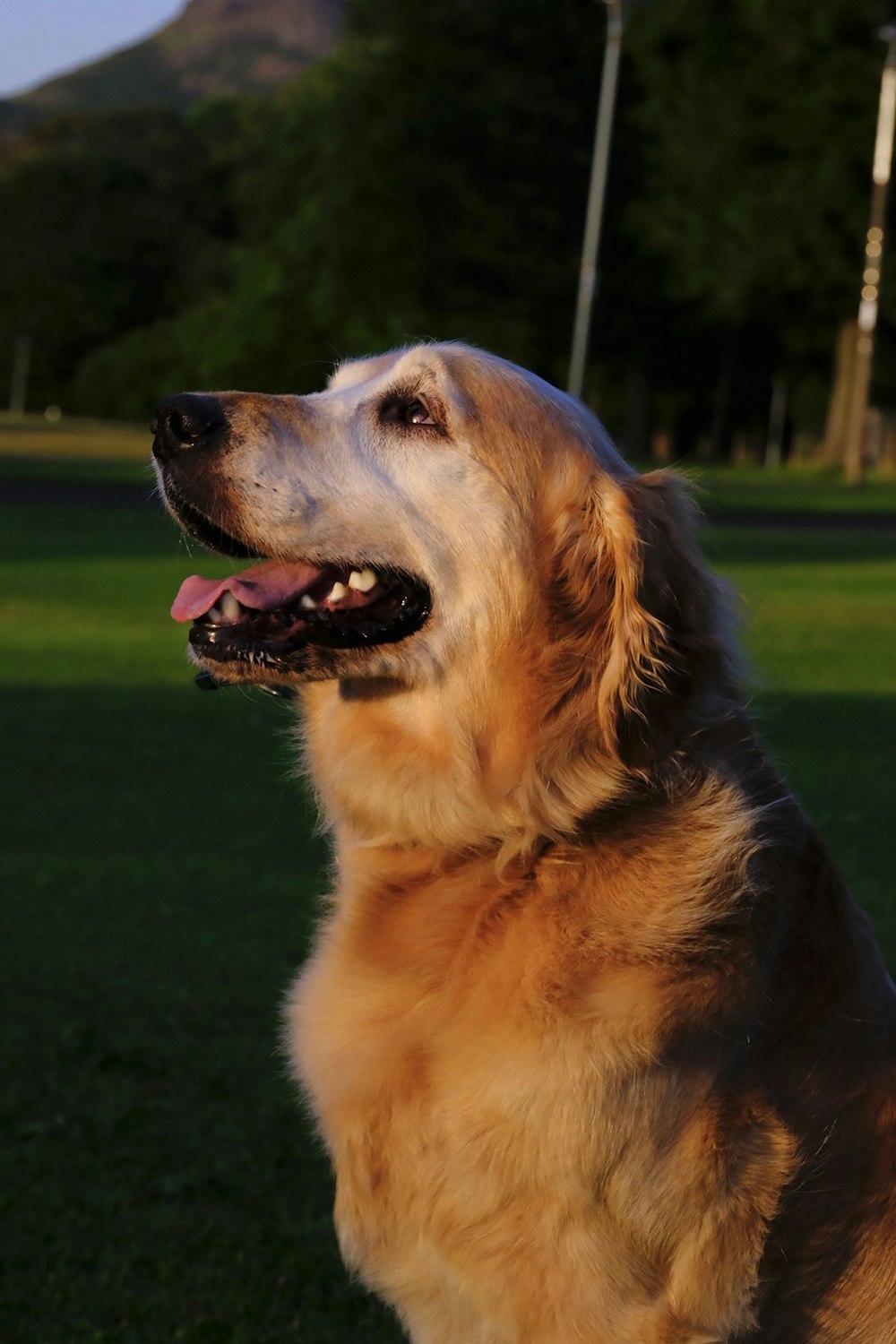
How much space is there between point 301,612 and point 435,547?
1.06 feet

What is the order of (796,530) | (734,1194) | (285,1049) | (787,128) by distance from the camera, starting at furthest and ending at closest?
(787,128) → (796,530) → (285,1049) → (734,1194)

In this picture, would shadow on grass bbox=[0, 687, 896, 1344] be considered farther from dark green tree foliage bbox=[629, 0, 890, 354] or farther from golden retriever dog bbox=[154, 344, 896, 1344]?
dark green tree foliage bbox=[629, 0, 890, 354]

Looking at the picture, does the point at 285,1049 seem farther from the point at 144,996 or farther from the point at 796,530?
the point at 796,530

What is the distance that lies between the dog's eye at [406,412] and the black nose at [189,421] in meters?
0.37

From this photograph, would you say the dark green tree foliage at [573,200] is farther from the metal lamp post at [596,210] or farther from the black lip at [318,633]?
the black lip at [318,633]

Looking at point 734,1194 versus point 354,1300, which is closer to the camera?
point 734,1194

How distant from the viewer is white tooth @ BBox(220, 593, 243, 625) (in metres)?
3.70

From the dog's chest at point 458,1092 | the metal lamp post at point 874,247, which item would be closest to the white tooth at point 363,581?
the dog's chest at point 458,1092

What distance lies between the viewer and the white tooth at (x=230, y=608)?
3.70 m

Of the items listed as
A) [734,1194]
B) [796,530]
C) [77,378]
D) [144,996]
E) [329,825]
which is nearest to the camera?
[734,1194]

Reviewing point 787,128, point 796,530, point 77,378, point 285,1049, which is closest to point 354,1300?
point 285,1049

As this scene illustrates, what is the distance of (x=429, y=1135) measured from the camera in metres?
3.04

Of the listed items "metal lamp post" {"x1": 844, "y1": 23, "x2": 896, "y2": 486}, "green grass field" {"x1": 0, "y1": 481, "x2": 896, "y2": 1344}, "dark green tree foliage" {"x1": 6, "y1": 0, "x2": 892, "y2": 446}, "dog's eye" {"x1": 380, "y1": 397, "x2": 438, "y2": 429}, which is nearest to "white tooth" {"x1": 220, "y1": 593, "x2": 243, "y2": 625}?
"dog's eye" {"x1": 380, "y1": 397, "x2": 438, "y2": 429}

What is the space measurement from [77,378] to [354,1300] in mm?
84451
